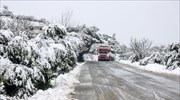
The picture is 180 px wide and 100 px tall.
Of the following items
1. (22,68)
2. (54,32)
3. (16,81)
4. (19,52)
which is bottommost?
(16,81)

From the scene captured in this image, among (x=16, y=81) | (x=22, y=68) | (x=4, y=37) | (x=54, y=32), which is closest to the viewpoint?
(x=16, y=81)

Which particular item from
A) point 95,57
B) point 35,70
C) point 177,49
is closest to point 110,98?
point 35,70

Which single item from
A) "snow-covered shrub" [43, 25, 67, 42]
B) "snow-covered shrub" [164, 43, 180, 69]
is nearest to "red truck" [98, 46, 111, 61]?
"snow-covered shrub" [164, 43, 180, 69]

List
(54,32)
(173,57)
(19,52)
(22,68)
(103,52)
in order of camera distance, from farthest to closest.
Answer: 1. (103,52)
2. (173,57)
3. (54,32)
4. (19,52)
5. (22,68)

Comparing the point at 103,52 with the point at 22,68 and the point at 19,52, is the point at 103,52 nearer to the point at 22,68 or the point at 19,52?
the point at 19,52

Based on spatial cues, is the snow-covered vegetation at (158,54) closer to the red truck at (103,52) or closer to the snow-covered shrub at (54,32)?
the red truck at (103,52)

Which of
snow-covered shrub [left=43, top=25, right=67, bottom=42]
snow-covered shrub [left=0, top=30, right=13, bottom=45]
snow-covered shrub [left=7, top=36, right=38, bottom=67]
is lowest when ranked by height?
snow-covered shrub [left=7, top=36, right=38, bottom=67]

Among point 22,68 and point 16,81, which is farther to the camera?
point 22,68

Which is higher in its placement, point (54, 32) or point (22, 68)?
point (54, 32)

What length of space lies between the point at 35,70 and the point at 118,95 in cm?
382

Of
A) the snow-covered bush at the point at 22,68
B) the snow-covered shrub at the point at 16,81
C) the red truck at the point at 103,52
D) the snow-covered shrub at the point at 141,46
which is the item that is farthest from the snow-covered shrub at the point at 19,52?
the red truck at the point at 103,52

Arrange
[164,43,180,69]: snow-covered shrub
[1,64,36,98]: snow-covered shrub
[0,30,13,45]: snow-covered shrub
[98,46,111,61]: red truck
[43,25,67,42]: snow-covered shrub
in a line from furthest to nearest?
[98,46,111,61]: red truck
[164,43,180,69]: snow-covered shrub
[43,25,67,42]: snow-covered shrub
[0,30,13,45]: snow-covered shrub
[1,64,36,98]: snow-covered shrub

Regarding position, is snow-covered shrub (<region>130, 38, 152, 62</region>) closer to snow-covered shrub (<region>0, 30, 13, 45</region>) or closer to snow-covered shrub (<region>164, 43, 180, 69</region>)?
snow-covered shrub (<region>164, 43, 180, 69</region>)

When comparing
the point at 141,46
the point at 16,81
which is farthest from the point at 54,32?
the point at 141,46
